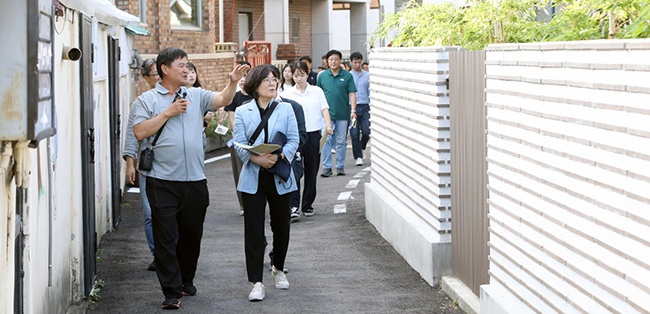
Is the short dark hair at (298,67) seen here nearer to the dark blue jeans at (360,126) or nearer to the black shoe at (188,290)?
the dark blue jeans at (360,126)

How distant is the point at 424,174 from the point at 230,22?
27728 millimetres

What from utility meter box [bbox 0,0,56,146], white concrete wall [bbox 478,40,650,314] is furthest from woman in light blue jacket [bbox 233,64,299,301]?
utility meter box [bbox 0,0,56,146]

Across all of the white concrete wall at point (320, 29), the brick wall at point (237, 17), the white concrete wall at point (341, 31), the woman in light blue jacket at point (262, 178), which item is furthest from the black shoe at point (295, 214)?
the white concrete wall at point (341, 31)

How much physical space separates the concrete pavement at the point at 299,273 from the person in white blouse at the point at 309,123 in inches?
11.1

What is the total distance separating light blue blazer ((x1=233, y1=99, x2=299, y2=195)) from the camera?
9141mm

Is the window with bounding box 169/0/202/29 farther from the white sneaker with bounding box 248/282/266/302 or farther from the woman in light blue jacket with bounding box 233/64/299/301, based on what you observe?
the white sneaker with bounding box 248/282/266/302

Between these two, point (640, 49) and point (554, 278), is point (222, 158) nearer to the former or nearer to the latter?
point (554, 278)

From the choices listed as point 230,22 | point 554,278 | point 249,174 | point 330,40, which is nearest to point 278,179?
point 249,174

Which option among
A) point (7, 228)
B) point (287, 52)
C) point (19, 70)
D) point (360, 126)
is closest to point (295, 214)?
point (360, 126)

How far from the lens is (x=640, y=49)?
5.00 m

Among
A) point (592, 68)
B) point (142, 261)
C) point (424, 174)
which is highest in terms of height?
A: point (592, 68)

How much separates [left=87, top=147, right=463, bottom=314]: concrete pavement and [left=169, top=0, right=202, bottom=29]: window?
35.7 feet

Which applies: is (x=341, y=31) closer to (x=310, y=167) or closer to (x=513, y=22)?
(x=310, y=167)

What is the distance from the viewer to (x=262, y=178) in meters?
9.16
